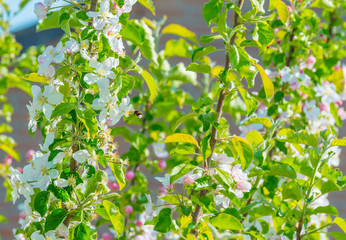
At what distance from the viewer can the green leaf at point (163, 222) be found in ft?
3.80

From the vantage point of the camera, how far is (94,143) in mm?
1111

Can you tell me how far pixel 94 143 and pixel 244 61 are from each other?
0.39 metres

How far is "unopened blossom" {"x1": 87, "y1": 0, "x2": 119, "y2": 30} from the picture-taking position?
108 cm

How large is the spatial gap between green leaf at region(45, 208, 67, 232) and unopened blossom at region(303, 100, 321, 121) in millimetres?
1048

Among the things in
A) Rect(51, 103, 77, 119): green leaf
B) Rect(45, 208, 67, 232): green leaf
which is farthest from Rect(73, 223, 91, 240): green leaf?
Rect(51, 103, 77, 119): green leaf

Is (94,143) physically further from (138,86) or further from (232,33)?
(138,86)

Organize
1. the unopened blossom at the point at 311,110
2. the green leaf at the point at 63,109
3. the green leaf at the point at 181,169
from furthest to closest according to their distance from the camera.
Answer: the unopened blossom at the point at 311,110, the green leaf at the point at 181,169, the green leaf at the point at 63,109

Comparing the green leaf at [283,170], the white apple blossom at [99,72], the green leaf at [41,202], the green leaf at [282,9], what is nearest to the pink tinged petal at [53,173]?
the green leaf at [41,202]

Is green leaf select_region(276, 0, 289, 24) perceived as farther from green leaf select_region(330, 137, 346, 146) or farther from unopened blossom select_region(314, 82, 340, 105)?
unopened blossom select_region(314, 82, 340, 105)

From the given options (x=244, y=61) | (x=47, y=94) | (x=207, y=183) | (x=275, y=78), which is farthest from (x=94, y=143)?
(x=275, y=78)

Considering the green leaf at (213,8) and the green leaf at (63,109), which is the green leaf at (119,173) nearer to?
the green leaf at (63,109)

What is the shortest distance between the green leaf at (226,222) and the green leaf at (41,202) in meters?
0.38

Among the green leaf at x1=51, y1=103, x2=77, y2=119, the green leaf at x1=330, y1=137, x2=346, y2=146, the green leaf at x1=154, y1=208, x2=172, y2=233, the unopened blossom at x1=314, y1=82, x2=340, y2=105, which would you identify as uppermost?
the unopened blossom at x1=314, y1=82, x2=340, y2=105

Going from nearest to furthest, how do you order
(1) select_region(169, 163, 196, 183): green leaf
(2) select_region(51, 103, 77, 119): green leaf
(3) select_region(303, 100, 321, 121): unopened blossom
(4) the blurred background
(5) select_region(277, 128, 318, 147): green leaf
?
(2) select_region(51, 103, 77, 119): green leaf
(1) select_region(169, 163, 196, 183): green leaf
(5) select_region(277, 128, 318, 147): green leaf
(3) select_region(303, 100, 321, 121): unopened blossom
(4) the blurred background
